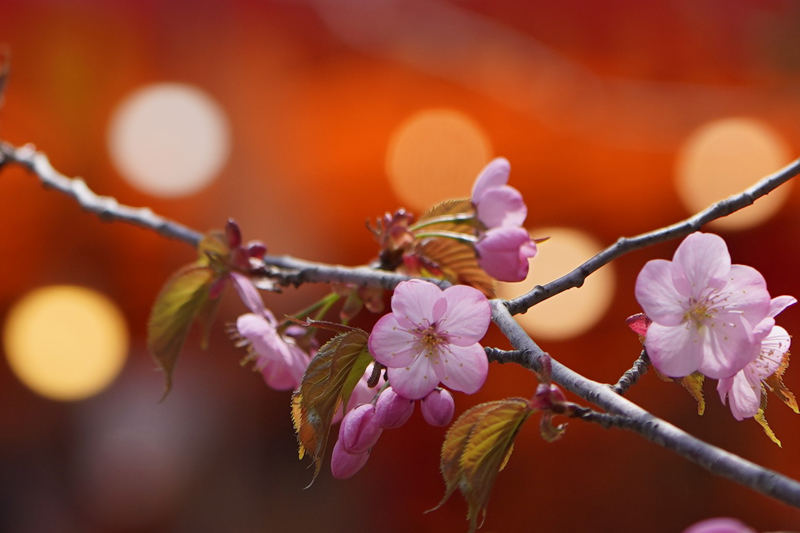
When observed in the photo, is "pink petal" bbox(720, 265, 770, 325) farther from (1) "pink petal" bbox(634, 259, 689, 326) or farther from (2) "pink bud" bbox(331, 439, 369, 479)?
(2) "pink bud" bbox(331, 439, 369, 479)

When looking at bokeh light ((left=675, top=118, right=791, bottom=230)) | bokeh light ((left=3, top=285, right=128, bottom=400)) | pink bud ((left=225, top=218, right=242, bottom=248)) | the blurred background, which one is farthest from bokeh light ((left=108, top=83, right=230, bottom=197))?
pink bud ((left=225, top=218, right=242, bottom=248))

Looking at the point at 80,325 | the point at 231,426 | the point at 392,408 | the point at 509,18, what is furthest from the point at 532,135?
the point at 392,408

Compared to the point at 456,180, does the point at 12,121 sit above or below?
above

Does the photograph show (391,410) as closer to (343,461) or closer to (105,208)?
(343,461)

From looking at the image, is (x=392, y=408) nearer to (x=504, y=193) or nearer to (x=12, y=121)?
(x=504, y=193)

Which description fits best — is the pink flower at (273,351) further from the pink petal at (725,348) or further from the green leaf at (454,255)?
the pink petal at (725,348)

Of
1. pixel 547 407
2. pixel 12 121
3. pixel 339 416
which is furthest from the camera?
pixel 12 121

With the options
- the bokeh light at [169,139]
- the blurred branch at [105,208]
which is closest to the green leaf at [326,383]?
the blurred branch at [105,208]
